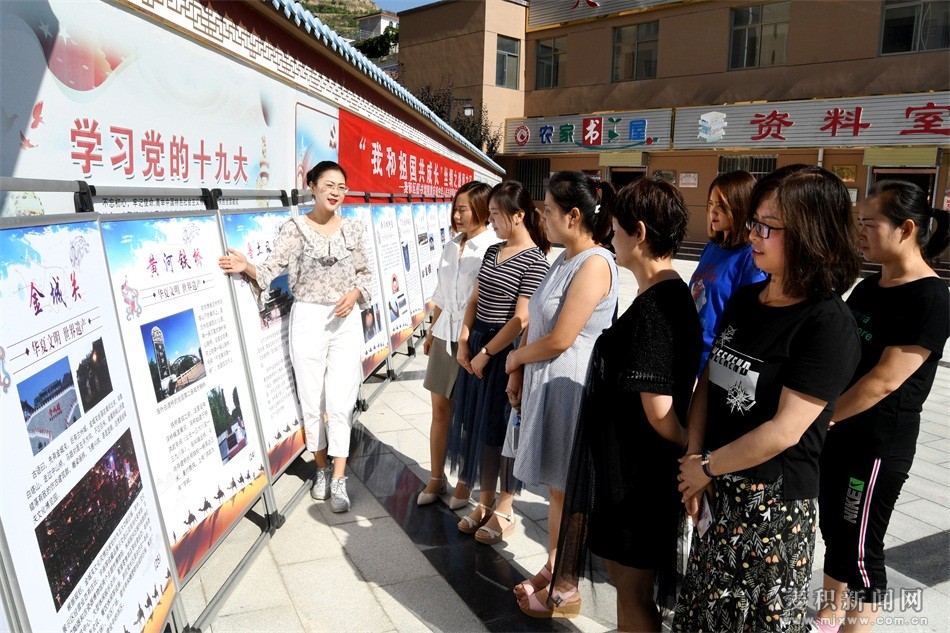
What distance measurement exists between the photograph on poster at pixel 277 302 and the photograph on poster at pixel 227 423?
0.50 m

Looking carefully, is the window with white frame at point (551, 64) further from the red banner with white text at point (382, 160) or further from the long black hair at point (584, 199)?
the long black hair at point (584, 199)

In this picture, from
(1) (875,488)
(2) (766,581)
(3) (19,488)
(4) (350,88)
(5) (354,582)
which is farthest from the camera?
(4) (350,88)

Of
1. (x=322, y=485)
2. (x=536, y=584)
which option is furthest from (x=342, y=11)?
(x=536, y=584)

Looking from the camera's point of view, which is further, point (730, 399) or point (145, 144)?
point (145, 144)

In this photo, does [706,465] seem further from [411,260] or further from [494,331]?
[411,260]

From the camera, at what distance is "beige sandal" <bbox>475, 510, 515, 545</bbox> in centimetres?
305

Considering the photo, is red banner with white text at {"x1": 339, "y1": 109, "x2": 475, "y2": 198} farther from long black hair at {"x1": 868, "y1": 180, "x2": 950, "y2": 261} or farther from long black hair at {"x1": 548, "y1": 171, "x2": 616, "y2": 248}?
long black hair at {"x1": 868, "y1": 180, "x2": 950, "y2": 261}

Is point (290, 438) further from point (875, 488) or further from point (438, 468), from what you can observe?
point (875, 488)

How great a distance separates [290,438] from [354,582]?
3.01ft

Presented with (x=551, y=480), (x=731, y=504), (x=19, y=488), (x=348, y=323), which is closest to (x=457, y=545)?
(x=551, y=480)

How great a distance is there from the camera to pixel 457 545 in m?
3.04

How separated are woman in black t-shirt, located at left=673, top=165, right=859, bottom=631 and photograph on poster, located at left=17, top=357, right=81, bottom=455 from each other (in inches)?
62.7

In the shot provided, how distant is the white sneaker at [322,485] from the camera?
346 centimetres

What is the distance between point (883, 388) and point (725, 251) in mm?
936
